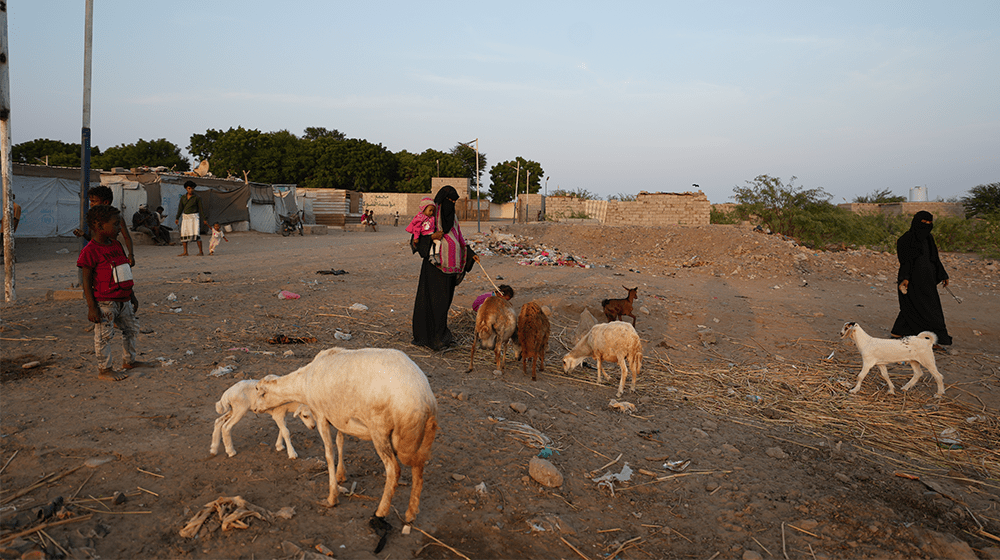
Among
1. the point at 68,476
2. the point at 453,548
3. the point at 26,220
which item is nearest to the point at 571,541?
the point at 453,548

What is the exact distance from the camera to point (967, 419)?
5012 millimetres

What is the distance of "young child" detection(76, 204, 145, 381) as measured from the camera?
15.0ft

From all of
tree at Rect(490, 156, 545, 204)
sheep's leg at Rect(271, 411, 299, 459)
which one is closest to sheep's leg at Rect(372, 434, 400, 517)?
sheep's leg at Rect(271, 411, 299, 459)

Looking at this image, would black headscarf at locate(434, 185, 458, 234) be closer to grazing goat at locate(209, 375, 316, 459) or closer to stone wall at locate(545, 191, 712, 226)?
grazing goat at locate(209, 375, 316, 459)

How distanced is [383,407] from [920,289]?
7507 mm

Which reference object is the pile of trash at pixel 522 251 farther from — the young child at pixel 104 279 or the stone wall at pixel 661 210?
the young child at pixel 104 279

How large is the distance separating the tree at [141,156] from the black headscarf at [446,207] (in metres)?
50.2

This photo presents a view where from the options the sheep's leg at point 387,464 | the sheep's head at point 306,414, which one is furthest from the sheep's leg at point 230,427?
the sheep's leg at point 387,464

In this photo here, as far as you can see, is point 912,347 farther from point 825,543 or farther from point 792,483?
point 825,543

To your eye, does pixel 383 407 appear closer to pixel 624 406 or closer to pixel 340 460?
pixel 340 460

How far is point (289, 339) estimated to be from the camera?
6215 millimetres

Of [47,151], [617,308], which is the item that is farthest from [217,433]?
[47,151]

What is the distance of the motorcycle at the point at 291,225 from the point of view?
78.9 ft

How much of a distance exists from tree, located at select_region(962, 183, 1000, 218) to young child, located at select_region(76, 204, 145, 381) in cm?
3418
